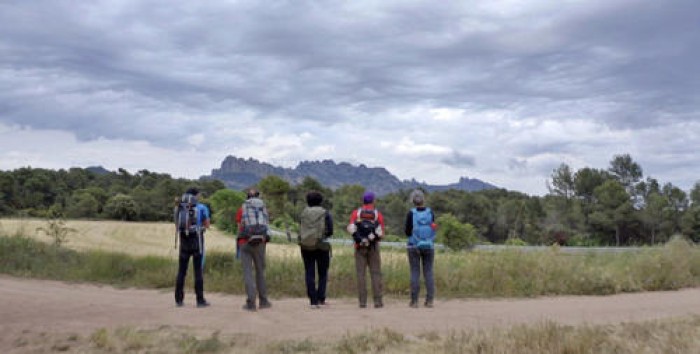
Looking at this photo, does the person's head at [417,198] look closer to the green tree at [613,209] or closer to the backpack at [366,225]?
the backpack at [366,225]

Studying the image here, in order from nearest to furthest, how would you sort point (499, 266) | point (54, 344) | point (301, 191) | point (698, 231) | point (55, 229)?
point (54, 344)
point (499, 266)
point (55, 229)
point (698, 231)
point (301, 191)

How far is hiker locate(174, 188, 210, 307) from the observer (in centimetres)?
1172

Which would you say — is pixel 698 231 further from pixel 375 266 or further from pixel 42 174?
pixel 42 174

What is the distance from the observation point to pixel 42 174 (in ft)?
273

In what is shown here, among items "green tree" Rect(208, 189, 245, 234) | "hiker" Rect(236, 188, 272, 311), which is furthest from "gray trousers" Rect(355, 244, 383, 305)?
"green tree" Rect(208, 189, 245, 234)

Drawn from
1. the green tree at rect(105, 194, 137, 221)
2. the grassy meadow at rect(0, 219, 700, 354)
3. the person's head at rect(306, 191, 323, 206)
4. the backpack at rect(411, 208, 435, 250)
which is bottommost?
the grassy meadow at rect(0, 219, 700, 354)

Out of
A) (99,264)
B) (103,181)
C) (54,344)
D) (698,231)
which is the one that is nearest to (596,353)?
(54,344)

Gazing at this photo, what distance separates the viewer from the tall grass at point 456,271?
14.5 m

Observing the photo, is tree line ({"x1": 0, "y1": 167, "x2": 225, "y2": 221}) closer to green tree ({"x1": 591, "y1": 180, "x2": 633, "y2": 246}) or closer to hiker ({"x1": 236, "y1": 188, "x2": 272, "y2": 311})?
green tree ({"x1": 591, "y1": 180, "x2": 633, "y2": 246})

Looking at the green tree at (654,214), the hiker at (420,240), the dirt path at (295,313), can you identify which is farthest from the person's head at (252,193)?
the green tree at (654,214)

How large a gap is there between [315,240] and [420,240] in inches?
74.8

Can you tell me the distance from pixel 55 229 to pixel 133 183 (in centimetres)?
8354

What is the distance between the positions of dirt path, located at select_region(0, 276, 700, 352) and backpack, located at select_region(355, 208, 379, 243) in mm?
1290

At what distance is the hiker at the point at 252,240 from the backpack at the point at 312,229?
655mm
